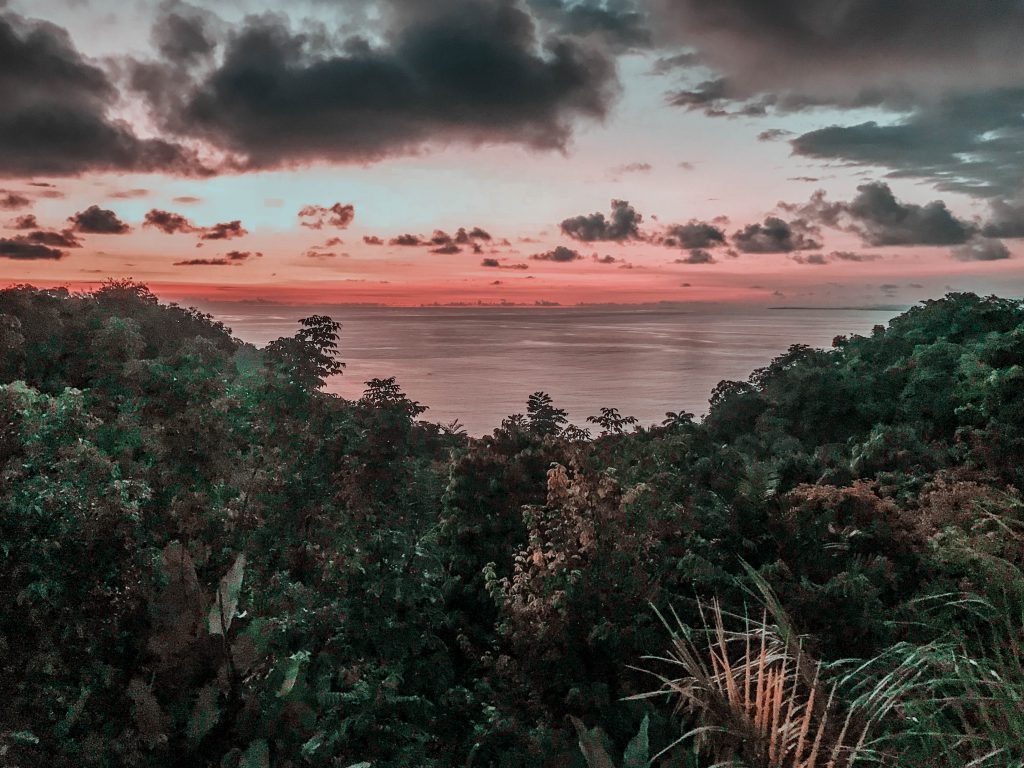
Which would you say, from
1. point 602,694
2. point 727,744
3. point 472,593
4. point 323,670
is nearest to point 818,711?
point 727,744

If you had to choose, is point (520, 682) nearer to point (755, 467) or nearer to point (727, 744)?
point (755, 467)

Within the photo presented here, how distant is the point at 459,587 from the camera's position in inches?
328

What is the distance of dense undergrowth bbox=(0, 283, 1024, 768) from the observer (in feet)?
→ 10.5

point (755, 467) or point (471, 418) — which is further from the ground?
point (755, 467)

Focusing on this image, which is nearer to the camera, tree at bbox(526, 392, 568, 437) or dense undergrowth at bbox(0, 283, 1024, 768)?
dense undergrowth at bbox(0, 283, 1024, 768)

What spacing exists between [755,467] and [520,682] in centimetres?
382

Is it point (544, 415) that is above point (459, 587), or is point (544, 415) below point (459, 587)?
above

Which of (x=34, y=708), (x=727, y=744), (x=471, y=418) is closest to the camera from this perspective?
(x=727, y=744)

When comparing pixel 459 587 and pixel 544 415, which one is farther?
pixel 544 415

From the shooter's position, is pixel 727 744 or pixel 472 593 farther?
pixel 472 593

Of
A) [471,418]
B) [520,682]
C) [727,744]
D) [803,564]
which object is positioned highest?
[727,744]

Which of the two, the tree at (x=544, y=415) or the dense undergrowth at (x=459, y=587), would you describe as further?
the tree at (x=544, y=415)

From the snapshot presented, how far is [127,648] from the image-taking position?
195 inches

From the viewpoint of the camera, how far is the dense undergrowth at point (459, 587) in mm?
3203
